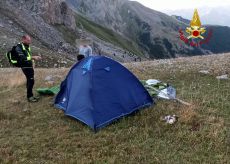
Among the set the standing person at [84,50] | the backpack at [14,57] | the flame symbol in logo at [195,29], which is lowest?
the standing person at [84,50]

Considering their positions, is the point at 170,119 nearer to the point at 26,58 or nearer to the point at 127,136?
the point at 127,136

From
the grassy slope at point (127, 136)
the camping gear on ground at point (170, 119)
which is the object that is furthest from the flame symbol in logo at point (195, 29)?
the camping gear on ground at point (170, 119)

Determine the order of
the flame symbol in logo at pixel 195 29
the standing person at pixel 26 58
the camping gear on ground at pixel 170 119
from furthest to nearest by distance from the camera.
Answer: the flame symbol in logo at pixel 195 29 < the standing person at pixel 26 58 < the camping gear on ground at pixel 170 119

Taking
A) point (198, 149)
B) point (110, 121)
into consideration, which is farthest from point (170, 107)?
point (198, 149)

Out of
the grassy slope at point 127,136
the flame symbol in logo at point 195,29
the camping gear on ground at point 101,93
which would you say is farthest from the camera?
the flame symbol in logo at point 195,29

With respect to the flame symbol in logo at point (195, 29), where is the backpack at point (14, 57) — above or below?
below

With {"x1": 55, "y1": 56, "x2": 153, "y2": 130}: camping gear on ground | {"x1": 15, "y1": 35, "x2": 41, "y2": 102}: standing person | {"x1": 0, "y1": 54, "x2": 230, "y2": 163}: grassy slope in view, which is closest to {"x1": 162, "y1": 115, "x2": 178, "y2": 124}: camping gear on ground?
{"x1": 0, "y1": 54, "x2": 230, "y2": 163}: grassy slope

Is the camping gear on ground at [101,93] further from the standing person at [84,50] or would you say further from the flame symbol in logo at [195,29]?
the flame symbol in logo at [195,29]

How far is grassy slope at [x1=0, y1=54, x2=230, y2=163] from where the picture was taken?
9.84m

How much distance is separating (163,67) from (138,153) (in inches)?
555

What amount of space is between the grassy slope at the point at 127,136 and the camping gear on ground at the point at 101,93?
0.35m

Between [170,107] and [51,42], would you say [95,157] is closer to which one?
[170,107]

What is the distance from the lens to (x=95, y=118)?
472 inches

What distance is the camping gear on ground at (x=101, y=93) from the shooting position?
40.2 feet
